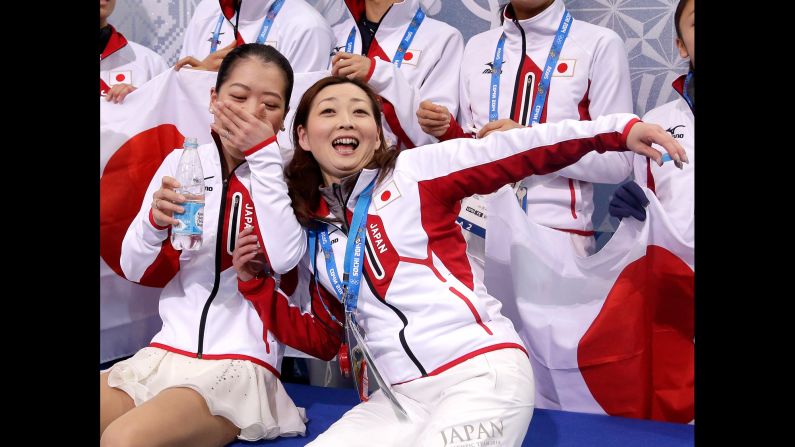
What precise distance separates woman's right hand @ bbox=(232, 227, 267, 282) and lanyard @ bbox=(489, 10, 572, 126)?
1.21 meters

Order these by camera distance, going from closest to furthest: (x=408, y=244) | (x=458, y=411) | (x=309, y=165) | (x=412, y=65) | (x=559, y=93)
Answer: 1. (x=458, y=411)
2. (x=408, y=244)
3. (x=309, y=165)
4. (x=559, y=93)
5. (x=412, y=65)

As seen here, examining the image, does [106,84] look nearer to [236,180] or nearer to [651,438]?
[236,180]

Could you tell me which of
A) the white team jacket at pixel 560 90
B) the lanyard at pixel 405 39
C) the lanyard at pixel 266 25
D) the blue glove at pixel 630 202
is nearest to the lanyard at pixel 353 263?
the white team jacket at pixel 560 90

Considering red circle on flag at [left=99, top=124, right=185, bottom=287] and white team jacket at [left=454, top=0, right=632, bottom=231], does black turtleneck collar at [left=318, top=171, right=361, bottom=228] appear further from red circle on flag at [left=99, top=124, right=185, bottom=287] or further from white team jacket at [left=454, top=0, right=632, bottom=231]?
red circle on flag at [left=99, top=124, right=185, bottom=287]

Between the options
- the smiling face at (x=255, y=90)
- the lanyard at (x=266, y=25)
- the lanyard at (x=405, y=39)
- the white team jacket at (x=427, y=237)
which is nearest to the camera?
the white team jacket at (x=427, y=237)

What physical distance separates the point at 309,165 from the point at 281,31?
3.83 ft

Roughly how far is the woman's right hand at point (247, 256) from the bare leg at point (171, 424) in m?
0.40

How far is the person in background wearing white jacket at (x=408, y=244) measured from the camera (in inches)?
87.3

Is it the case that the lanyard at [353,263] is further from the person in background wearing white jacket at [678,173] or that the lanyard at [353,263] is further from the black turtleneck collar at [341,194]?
the person in background wearing white jacket at [678,173]

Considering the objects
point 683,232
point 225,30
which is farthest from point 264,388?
point 225,30

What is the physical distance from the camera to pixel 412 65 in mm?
3367

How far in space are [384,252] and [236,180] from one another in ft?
2.13

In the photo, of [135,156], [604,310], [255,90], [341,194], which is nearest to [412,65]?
[255,90]

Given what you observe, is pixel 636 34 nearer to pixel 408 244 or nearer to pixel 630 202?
pixel 630 202
